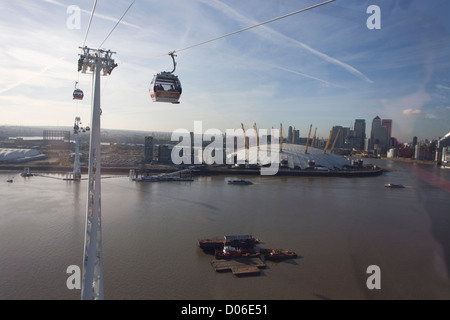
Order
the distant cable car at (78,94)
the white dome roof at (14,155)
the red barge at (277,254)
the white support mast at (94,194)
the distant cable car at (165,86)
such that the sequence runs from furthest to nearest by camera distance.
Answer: the white dome roof at (14,155)
the distant cable car at (78,94)
the red barge at (277,254)
the distant cable car at (165,86)
the white support mast at (94,194)

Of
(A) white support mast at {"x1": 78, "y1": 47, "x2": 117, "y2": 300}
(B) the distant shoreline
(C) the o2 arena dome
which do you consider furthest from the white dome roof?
(A) white support mast at {"x1": 78, "y1": 47, "x2": 117, "y2": 300}

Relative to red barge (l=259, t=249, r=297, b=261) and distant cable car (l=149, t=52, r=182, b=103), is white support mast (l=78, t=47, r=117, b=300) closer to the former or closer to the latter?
distant cable car (l=149, t=52, r=182, b=103)

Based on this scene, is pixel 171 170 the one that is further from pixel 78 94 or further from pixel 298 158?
pixel 78 94

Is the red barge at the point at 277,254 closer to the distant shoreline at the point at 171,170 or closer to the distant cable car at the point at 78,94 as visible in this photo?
the distant cable car at the point at 78,94

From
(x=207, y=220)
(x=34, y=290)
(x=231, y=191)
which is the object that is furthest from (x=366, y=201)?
(x=34, y=290)

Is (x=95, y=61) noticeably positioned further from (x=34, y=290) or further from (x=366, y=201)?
(x=366, y=201)

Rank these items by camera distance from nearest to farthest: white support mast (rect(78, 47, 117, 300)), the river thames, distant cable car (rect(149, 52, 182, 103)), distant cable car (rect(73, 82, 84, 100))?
white support mast (rect(78, 47, 117, 300))
distant cable car (rect(149, 52, 182, 103))
the river thames
distant cable car (rect(73, 82, 84, 100))

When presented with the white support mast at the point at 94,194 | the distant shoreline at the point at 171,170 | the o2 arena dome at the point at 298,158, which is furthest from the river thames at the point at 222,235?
the o2 arena dome at the point at 298,158

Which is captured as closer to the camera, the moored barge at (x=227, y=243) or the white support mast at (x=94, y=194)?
the white support mast at (x=94, y=194)
